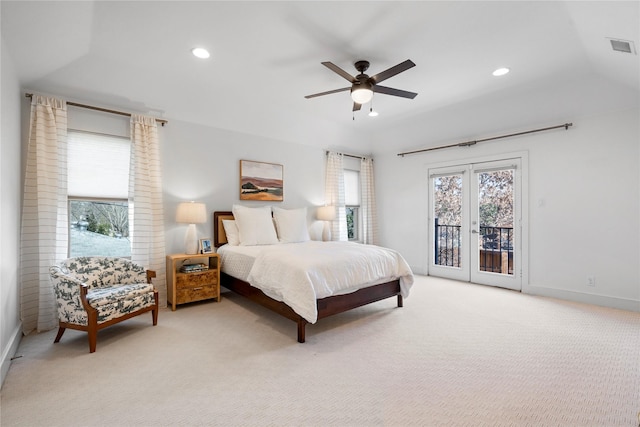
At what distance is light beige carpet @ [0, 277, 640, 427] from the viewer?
69.9 inches

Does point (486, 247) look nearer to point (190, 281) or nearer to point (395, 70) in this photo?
point (395, 70)

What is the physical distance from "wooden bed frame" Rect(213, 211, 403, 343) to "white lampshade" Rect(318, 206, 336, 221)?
203 cm

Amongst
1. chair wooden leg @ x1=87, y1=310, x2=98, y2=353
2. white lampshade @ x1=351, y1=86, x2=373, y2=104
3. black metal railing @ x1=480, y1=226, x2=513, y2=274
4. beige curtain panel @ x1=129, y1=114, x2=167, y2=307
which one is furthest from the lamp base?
black metal railing @ x1=480, y1=226, x2=513, y2=274

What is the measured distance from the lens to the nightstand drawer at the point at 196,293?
12.1ft

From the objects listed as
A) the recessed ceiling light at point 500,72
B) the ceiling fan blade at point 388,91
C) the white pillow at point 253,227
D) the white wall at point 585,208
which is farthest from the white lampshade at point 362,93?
the white wall at point 585,208

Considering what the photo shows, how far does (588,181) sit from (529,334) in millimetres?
2426

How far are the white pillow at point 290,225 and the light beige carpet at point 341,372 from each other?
1486 millimetres

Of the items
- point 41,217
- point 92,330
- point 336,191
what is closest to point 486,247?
point 336,191

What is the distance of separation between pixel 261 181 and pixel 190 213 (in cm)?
141

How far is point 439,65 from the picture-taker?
3477 mm

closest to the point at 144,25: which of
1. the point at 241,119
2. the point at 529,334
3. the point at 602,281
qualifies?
the point at 241,119

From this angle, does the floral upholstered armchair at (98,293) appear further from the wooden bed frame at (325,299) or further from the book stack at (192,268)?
the wooden bed frame at (325,299)

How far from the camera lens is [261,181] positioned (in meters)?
4.92

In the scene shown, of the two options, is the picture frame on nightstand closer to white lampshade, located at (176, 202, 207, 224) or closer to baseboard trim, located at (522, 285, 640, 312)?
white lampshade, located at (176, 202, 207, 224)
